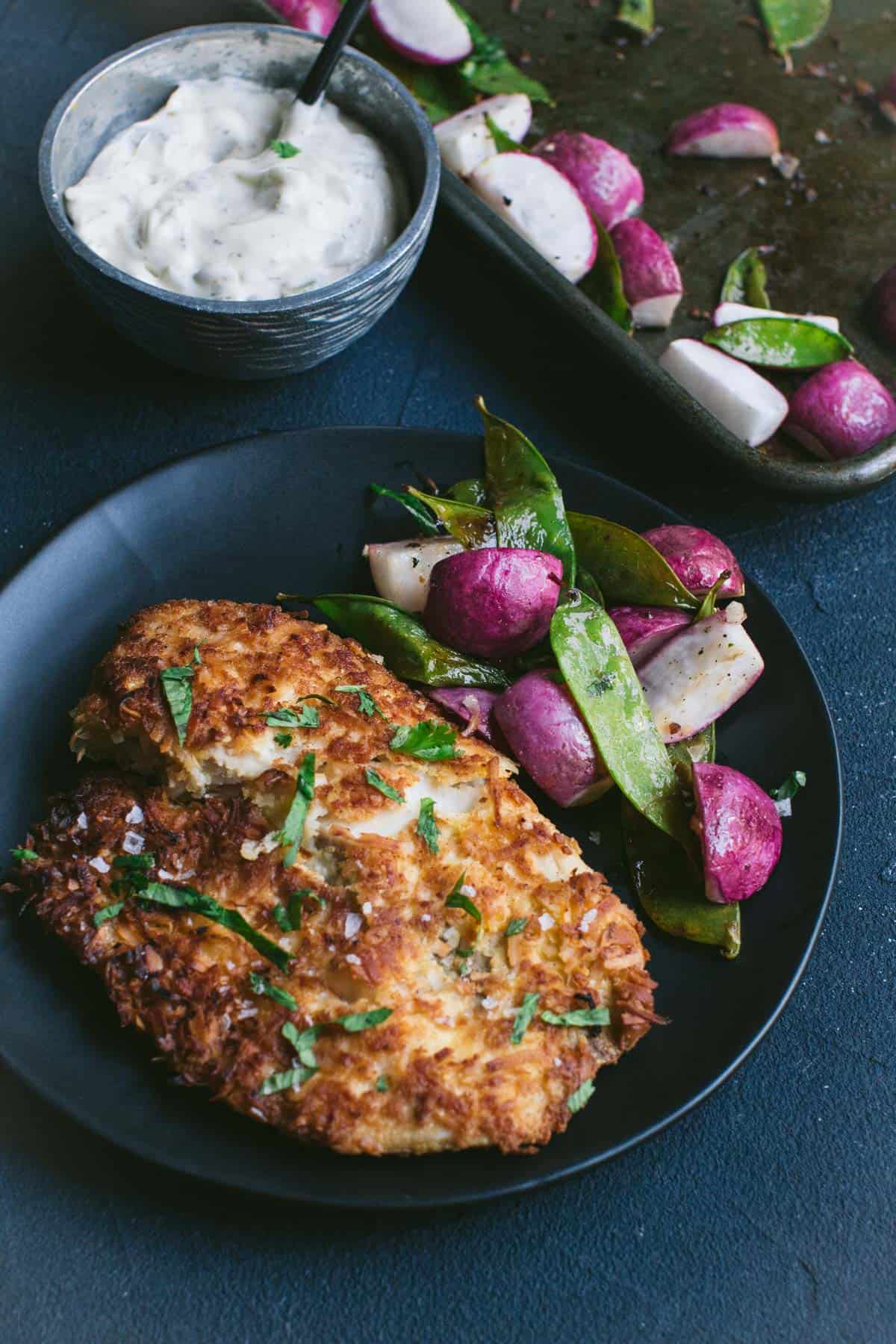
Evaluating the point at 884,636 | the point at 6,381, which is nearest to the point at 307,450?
the point at 6,381

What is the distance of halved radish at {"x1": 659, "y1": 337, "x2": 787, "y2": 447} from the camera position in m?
3.56

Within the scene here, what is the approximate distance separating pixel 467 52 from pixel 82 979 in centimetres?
330

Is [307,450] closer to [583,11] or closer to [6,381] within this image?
[6,381]

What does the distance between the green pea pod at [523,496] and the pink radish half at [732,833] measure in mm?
658

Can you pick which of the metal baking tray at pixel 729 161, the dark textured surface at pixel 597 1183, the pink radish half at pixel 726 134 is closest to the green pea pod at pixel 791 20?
the metal baking tray at pixel 729 161

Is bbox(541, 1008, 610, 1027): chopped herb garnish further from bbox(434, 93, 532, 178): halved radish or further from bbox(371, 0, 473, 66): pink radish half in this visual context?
bbox(371, 0, 473, 66): pink radish half

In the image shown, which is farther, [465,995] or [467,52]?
[467,52]

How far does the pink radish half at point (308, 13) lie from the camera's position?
4.09 meters

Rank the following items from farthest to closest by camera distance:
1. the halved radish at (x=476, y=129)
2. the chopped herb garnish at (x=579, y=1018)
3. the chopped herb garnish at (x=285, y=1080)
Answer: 1. the halved radish at (x=476, y=129)
2. the chopped herb garnish at (x=579, y=1018)
3. the chopped herb garnish at (x=285, y=1080)

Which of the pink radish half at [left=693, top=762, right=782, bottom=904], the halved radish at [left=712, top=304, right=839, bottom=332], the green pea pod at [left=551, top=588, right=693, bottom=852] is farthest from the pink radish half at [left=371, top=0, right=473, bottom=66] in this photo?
the pink radish half at [left=693, top=762, right=782, bottom=904]

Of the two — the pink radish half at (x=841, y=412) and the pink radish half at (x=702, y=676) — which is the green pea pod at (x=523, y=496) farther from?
the pink radish half at (x=841, y=412)

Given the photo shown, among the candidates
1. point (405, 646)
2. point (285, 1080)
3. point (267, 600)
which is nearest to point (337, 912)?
point (285, 1080)

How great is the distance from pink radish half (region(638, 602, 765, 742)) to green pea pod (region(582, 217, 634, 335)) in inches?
48.1

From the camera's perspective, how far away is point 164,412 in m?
3.69
